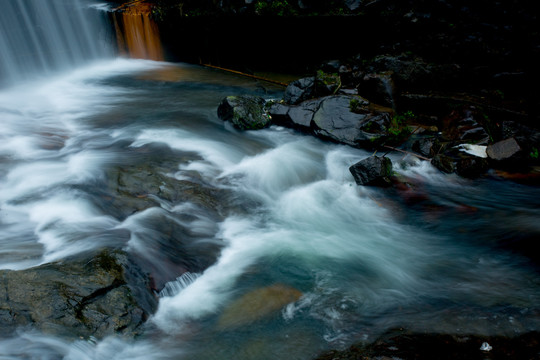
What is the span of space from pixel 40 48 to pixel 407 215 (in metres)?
15.6

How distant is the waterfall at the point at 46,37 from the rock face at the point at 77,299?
39.3 feet

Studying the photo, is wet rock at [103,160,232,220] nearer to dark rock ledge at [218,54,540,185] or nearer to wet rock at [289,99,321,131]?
dark rock ledge at [218,54,540,185]

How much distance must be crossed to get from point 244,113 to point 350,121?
2.64m

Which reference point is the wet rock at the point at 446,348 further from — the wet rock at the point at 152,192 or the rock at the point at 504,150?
the rock at the point at 504,150

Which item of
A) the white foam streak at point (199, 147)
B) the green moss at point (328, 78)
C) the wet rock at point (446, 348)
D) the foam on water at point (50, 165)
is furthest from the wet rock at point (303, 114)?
the wet rock at point (446, 348)

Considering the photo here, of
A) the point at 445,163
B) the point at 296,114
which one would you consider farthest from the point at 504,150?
the point at 296,114

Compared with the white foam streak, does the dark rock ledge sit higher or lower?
higher

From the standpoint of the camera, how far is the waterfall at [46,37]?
43.5 ft

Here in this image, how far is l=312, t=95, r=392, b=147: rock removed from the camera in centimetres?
757

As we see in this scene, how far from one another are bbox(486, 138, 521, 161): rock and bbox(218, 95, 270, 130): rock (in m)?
4.85

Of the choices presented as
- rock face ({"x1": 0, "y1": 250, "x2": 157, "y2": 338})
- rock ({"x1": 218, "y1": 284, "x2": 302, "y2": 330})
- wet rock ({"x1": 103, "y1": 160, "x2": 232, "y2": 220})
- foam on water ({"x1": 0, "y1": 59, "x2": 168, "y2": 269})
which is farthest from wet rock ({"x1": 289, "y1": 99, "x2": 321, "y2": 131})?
rock face ({"x1": 0, "y1": 250, "x2": 157, "y2": 338})

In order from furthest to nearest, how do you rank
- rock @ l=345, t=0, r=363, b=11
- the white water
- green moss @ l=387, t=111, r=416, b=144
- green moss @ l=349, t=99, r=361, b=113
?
rock @ l=345, t=0, r=363, b=11
green moss @ l=349, t=99, r=361, b=113
green moss @ l=387, t=111, r=416, b=144
the white water

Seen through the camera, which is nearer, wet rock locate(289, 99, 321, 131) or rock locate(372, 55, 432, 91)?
wet rock locate(289, 99, 321, 131)

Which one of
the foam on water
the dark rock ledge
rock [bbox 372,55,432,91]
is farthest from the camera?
rock [bbox 372,55,432,91]
